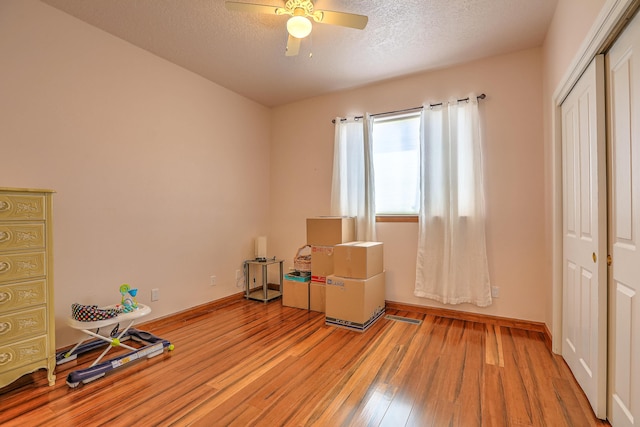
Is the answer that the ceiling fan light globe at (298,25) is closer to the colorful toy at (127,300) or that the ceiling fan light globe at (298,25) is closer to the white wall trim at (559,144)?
the white wall trim at (559,144)

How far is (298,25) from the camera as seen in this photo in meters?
2.18

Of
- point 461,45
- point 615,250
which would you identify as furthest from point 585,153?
point 461,45

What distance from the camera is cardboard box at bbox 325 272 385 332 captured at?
2994 mm

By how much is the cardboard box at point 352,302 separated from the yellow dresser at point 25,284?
7.21 ft

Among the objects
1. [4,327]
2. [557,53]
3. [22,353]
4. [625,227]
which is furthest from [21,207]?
[557,53]

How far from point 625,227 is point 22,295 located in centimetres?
331

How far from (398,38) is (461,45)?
63 cm

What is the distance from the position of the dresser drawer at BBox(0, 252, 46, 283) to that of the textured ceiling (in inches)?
74.3

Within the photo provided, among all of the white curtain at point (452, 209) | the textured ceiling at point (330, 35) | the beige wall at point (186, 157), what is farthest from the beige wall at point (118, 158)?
the white curtain at point (452, 209)

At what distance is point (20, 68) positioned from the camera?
2.21 metres

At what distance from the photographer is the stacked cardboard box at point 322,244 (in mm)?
3502

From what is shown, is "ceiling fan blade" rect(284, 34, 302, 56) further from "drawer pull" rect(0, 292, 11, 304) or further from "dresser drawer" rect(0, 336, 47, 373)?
"dresser drawer" rect(0, 336, 47, 373)

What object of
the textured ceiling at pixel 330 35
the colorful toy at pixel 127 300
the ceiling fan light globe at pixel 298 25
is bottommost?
the colorful toy at pixel 127 300

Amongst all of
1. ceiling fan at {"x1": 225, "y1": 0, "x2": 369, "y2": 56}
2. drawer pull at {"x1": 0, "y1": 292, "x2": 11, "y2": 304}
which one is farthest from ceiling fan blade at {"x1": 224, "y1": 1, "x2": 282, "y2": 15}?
drawer pull at {"x1": 0, "y1": 292, "x2": 11, "y2": 304}
